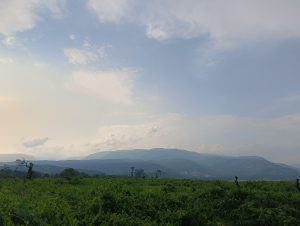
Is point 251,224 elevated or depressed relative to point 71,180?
depressed

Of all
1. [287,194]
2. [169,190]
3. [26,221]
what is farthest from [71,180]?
[26,221]

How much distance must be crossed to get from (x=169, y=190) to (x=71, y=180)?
647 inches

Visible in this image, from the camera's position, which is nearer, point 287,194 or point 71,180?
point 287,194

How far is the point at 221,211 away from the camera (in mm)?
35562

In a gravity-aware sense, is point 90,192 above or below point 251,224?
above

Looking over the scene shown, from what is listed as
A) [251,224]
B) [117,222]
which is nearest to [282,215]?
[251,224]

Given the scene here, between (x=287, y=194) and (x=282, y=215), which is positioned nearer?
(x=282, y=215)

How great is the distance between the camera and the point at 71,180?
54281 millimetres

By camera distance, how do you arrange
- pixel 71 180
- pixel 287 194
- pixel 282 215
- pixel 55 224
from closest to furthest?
1. pixel 55 224
2. pixel 282 215
3. pixel 287 194
4. pixel 71 180

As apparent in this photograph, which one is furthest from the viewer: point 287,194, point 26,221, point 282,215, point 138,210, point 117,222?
point 287,194

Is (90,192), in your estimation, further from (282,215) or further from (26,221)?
(282,215)

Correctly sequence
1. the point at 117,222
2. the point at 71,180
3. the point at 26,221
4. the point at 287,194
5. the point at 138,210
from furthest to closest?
the point at 71,180, the point at 287,194, the point at 138,210, the point at 117,222, the point at 26,221

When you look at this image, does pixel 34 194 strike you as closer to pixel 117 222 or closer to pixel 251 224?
pixel 117 222

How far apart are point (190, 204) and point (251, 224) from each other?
5514mm
